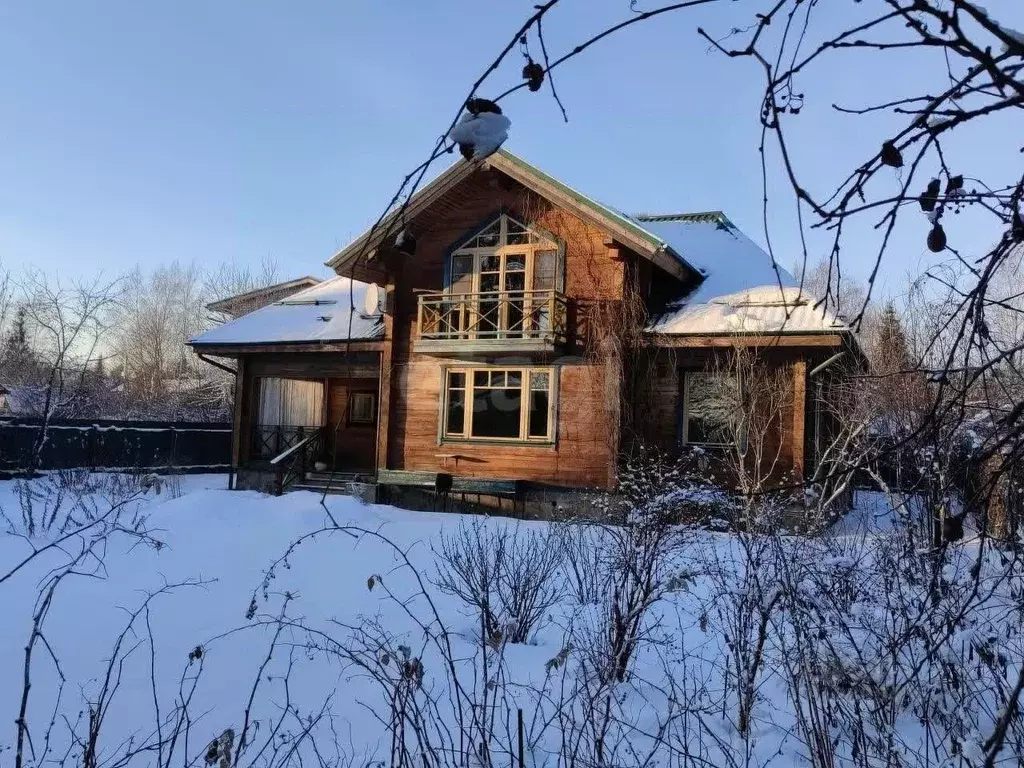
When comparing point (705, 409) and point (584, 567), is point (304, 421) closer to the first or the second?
point (705, 409)

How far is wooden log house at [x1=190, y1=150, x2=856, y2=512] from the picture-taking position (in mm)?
12375

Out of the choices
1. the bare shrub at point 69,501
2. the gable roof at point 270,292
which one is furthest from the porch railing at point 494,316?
the gable roof at point 270,292

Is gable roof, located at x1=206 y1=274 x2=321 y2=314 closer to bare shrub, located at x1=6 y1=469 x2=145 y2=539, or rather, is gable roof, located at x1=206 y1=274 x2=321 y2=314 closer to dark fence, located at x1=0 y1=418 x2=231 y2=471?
dark fence, located at x1=0 y1=418 x2=231 y2=471

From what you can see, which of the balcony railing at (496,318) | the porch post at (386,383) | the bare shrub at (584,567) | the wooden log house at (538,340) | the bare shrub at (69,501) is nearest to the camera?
the bare shrub at (584,567)

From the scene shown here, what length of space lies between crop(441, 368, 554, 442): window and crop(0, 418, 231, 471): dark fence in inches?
310

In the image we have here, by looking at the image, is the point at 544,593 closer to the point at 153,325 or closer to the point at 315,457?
the point at 315,457

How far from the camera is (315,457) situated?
17422 millimetres

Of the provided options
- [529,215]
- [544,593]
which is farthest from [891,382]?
[529,215]

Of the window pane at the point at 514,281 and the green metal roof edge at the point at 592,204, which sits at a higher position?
the green metal roof edge at the point at 592,204

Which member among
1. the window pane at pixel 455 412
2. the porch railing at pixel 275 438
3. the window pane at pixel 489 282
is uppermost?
the window pane at pixel 489 282

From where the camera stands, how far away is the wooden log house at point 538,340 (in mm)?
12375

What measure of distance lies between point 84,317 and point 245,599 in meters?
8.14

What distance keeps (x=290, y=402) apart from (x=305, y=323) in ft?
14.8

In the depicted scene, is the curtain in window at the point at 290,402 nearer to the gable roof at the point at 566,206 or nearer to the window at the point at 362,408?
the window at the point at 362,408
